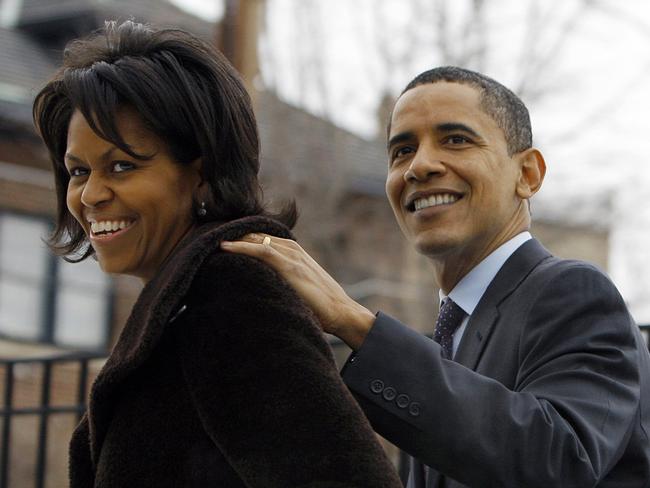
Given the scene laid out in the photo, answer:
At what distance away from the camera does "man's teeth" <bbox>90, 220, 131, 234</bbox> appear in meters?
2.53

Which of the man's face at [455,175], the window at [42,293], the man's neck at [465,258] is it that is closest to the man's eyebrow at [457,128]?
the man's face at [455,175]

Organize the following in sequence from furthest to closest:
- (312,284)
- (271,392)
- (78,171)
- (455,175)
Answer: (455,175)
(78,171)
(312,284)
(271,392)

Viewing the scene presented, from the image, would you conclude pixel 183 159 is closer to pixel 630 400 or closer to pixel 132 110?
pixel 132 110

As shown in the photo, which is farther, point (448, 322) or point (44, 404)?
point (44, 404)

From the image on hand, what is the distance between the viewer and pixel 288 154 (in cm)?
1836

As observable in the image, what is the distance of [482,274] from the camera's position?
308cm

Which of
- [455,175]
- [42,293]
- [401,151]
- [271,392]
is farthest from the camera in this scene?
[42,293]

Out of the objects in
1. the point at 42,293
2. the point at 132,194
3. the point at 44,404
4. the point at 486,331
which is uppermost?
the point at 132,194

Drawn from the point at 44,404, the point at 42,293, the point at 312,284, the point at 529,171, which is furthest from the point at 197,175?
the point at 42,293

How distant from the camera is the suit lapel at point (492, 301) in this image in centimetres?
285

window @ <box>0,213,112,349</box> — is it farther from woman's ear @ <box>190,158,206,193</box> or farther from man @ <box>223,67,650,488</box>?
woman's ear @ <box>190,158,206,193</box>

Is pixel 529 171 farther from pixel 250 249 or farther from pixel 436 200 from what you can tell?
pixel 250 249

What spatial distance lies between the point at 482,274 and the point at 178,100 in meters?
→ 1.01

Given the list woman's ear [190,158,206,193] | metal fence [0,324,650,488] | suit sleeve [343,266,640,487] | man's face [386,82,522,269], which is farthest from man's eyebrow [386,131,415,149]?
metal fence [0,324,650,488]
